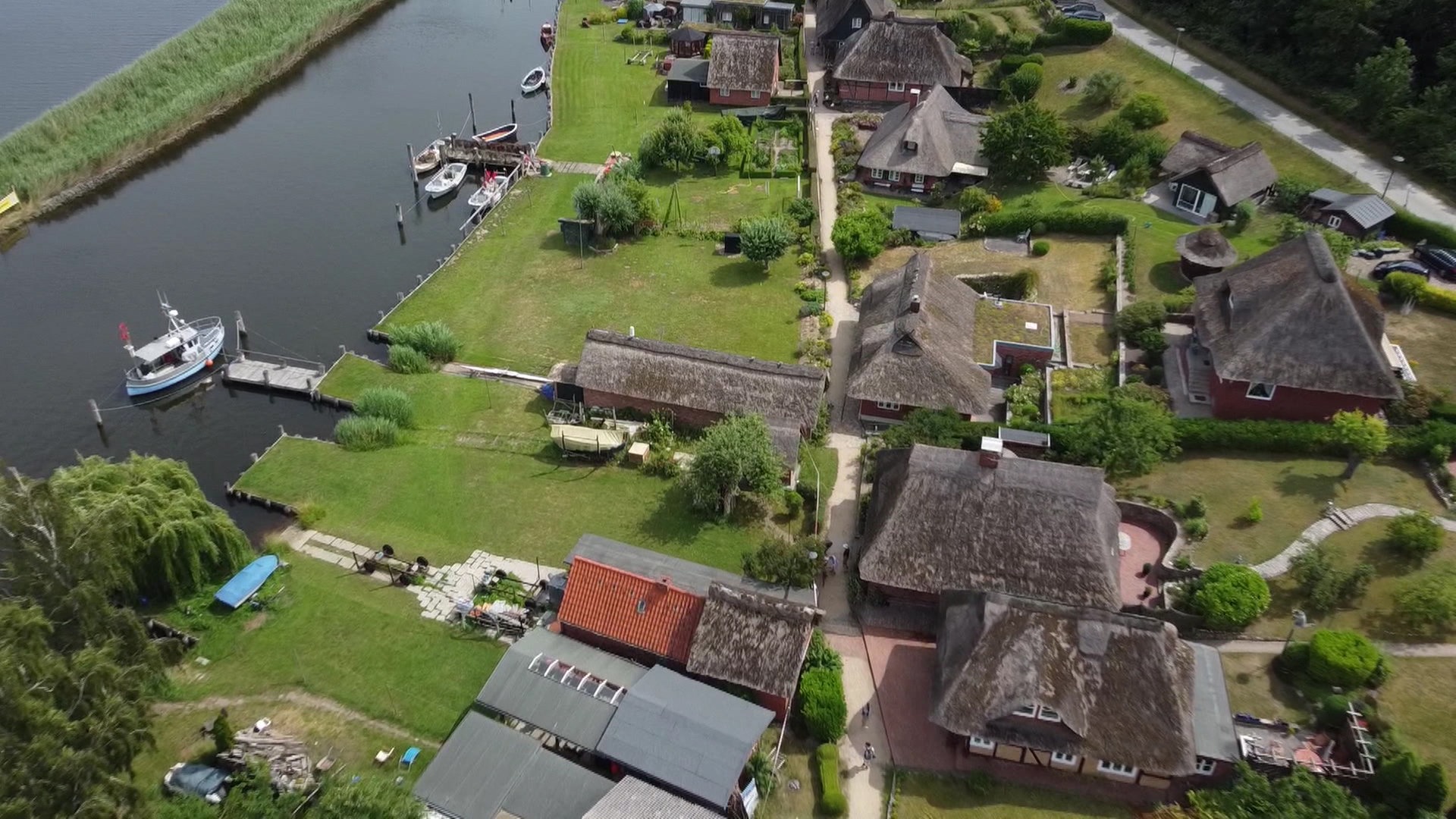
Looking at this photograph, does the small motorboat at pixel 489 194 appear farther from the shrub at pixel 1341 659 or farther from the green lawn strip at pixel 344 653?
the shrub at pixel 1341 659

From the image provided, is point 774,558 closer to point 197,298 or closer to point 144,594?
point 144,594

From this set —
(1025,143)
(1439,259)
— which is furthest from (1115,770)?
(1025,143)

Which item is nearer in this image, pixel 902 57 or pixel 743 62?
pixel 902 57

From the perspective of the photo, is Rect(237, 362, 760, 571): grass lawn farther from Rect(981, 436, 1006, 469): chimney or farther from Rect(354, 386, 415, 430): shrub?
Rect(981, 436, 1006, 469): chimney

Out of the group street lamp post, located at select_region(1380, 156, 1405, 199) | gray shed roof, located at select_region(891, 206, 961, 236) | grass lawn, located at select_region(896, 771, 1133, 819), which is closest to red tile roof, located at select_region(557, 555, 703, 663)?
grass lawn, located at select_region(896, 771, 1133, 819)

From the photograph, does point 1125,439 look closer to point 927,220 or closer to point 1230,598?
point 1230,598

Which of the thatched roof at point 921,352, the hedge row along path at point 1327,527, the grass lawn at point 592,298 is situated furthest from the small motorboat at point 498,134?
the hedge row along path at point 1327,527
